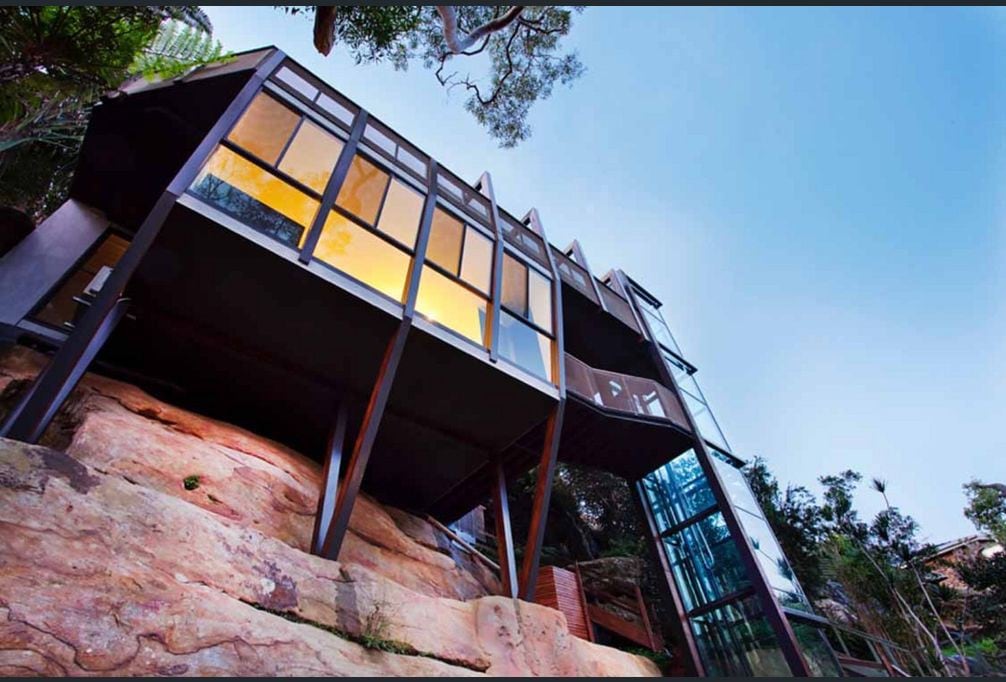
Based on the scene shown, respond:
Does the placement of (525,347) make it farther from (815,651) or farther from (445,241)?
(815,651)

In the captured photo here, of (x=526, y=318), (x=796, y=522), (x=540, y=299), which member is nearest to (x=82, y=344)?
(x=526, y=318)

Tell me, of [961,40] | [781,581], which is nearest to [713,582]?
[781,581]

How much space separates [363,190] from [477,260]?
2180 millimetres

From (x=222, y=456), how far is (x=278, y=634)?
3594 millimetres

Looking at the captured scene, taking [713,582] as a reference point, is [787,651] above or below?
below

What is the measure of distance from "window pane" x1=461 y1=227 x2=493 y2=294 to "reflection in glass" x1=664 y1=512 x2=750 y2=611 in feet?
20.4

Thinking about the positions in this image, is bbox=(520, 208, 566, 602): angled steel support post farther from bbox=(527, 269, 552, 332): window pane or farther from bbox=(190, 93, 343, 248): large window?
bbox=(190, 93, 343, 248): large window

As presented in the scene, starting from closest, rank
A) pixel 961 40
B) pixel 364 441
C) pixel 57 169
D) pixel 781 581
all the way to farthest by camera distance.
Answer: pixel 364 441, pixel 781 581, pixel 961 40, pixel 57 169

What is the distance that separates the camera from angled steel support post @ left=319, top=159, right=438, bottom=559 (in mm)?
5113

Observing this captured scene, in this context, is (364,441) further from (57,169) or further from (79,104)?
(57,169)

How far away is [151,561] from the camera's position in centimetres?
333

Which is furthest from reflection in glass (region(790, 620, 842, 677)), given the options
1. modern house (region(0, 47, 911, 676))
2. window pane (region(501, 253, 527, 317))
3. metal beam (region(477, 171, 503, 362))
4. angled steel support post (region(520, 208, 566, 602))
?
window pane (region(501, 253, 527, 317))

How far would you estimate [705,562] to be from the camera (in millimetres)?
8945

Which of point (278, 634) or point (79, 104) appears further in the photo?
point (79, 104)
